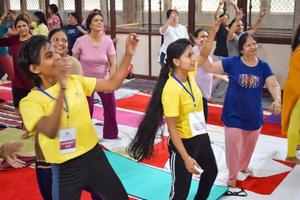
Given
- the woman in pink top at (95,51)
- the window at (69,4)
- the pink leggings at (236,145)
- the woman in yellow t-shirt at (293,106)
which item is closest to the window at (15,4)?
the window at (69,4)

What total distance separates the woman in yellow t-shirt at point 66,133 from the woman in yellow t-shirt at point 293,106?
7.34ft

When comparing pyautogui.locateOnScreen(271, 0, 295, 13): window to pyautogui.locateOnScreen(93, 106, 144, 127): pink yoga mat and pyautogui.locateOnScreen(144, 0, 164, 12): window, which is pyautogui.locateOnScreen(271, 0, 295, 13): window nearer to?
pyautogui.locateOnScreen(144, 0, 164, 12): window

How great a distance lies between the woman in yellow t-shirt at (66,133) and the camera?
1990 millimetres

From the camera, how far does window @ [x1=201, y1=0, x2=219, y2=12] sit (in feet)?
22.6

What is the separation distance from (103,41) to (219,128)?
70.0 inches

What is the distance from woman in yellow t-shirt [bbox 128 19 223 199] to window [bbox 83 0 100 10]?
233 inches

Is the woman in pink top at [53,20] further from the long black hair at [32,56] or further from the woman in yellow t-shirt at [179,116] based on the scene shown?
the long black hair at [32,56]

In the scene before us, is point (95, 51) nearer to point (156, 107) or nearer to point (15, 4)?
point (156, 107)

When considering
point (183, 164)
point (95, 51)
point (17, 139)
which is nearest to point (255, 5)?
point (95, 51)

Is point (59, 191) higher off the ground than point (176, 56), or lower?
lower

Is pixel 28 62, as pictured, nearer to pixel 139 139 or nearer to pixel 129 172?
pixel 139 139

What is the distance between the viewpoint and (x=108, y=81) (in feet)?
7.41

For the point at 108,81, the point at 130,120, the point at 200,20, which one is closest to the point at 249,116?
the point at 108,81

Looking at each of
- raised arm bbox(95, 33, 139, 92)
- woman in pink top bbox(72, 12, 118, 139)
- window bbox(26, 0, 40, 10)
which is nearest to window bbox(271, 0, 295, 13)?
woman in pink top bbox(72, 12, 118, 139)
